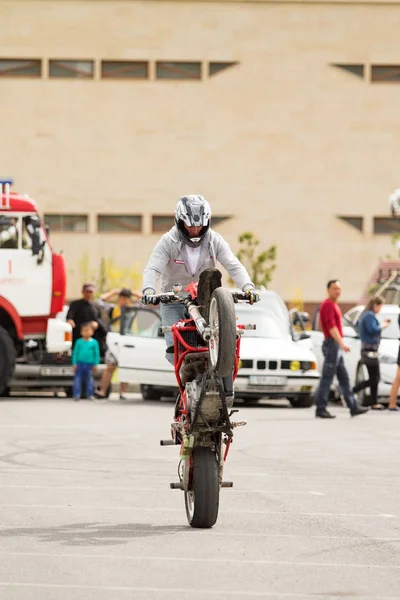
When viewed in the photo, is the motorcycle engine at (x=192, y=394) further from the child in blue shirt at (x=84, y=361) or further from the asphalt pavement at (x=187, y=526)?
the child in blue shirt at (x=84, y=361)

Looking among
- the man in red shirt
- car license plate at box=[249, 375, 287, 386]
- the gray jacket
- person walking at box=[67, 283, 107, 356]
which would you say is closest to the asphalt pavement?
the gray jacket

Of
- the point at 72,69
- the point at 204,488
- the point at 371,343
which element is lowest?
the point at 204,488

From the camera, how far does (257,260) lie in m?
54.5

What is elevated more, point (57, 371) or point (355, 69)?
point (355, 69)

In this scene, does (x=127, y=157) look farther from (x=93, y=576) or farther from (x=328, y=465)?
(x=93, y=576)

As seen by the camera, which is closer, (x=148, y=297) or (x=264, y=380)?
(x=148, y=297)

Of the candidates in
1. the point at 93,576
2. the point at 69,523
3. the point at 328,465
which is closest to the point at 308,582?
the point at 93,576

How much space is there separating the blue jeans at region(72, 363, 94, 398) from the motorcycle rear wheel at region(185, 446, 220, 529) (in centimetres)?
1555

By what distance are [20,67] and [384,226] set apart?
14.9 m

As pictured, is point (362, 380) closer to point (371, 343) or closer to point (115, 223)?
point (371, 343)

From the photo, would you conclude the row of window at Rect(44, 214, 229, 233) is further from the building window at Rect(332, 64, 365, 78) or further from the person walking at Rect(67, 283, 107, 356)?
the person walking at Rect(67, 283, 107, 356)

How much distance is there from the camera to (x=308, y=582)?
714cm

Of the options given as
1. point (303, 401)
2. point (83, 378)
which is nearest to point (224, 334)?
point (303, 401)

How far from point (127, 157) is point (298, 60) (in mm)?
7334
